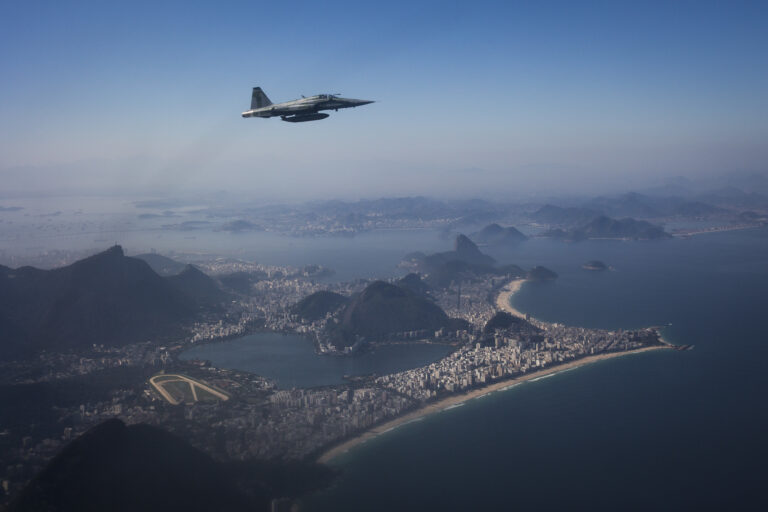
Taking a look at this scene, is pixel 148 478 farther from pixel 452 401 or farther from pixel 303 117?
pixel 452 401

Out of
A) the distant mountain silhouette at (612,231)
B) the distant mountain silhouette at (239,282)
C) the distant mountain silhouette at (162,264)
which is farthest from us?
the distant mountain silhouette at (612,231)

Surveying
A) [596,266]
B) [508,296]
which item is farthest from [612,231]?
[508,296]

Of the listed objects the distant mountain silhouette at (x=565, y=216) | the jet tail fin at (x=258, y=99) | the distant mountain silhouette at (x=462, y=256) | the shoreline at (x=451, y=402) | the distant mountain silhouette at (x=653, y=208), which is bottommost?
the shoreline at (x=451, y=402)

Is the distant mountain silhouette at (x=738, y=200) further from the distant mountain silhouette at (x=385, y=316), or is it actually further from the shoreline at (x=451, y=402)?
the distant mountain silhouette at (x=385, y=316)

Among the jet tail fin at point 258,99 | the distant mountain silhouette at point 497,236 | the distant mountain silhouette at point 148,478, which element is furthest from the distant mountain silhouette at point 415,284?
the distant mountain silhouette at point 497,236

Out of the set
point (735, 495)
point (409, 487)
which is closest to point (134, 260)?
point (409, 487)

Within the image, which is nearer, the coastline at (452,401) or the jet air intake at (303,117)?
the jet air intake at (303,117)

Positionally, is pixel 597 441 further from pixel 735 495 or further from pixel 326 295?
pixel 326 295
